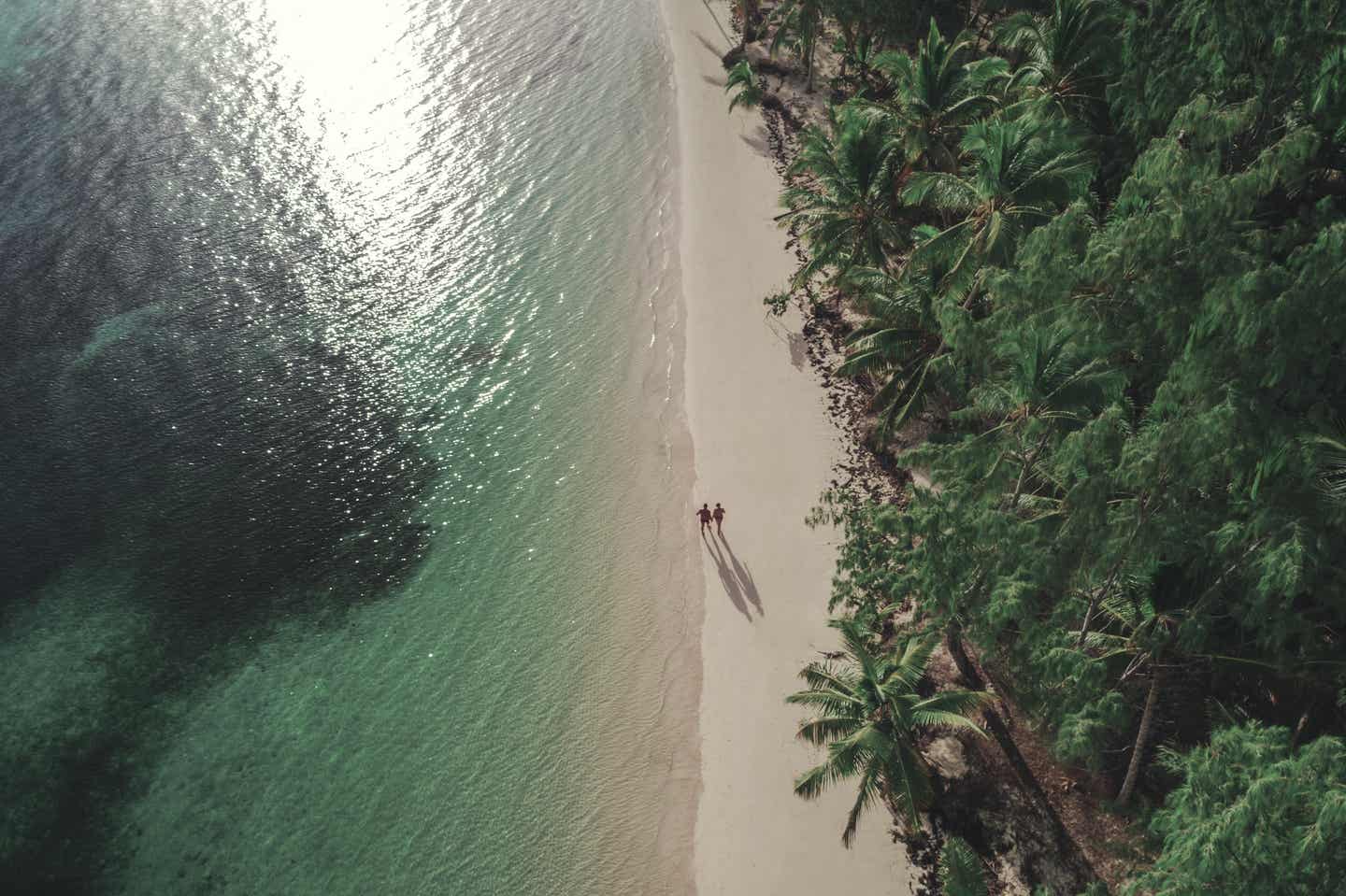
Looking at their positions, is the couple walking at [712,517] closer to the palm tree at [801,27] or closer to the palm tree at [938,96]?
the palm tree at [938,96]

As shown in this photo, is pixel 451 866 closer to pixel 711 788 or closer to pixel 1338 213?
pixel 711 788

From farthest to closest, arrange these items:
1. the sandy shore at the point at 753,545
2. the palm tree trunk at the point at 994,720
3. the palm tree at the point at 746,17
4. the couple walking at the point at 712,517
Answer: the palm tree at the point at 746,17
the couple walking at the point at 712,517
the palm tree trunk at the point at 994,720
the sandy shore at the point at 753,545

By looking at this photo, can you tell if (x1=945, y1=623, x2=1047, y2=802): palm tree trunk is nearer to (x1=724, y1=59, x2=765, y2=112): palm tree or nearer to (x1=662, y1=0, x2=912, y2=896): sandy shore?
(x1=662, y1=0, x2=912, y2=896): sandy shore

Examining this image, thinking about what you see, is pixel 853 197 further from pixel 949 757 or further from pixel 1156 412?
pixel 949 757

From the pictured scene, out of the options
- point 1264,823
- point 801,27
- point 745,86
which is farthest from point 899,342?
point 801,27

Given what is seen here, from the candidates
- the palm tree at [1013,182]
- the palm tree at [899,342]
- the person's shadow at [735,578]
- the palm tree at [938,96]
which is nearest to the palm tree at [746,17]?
the palm tree at [938,96]

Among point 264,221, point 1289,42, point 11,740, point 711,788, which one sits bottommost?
point 711,788

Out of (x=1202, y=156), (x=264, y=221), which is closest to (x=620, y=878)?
(x=1202, y=156)
